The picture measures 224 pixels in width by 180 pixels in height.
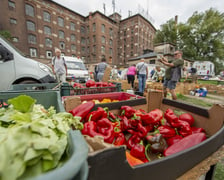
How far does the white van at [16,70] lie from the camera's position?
2.55 meters

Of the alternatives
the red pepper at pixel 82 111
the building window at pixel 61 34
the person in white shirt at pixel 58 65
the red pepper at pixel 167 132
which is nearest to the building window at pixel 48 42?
the building window at pixel 61 34

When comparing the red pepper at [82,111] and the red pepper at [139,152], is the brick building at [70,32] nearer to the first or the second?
the red pepper at [82,111]

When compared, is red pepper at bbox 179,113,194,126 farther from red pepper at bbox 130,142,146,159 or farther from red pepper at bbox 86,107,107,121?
red pepper at bbox 86,107,107,121

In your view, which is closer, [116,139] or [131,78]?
[116,139]

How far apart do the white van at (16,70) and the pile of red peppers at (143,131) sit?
7.37ft

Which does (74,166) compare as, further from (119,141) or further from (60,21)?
(60,21)

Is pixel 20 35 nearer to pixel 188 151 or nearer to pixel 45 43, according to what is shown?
pixel 45 43

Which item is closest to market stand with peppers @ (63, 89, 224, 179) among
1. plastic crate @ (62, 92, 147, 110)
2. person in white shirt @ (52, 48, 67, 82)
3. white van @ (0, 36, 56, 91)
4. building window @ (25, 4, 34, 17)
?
plastic crate @ (62, 92, 147, 110)

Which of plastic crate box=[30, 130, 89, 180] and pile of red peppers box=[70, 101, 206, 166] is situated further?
pile of red peppers box=[70, 101, 206, 166]

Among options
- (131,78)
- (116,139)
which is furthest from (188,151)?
(131,78)

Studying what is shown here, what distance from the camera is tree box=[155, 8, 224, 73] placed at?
64.8ft

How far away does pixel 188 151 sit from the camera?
0.52 meters

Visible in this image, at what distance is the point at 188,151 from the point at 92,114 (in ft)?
2.81

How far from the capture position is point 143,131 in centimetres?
106
